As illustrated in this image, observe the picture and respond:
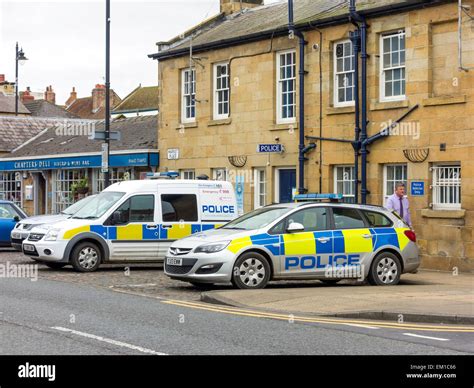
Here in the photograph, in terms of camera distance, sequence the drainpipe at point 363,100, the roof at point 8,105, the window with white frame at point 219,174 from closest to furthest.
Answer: the drainpipe at point 363,100, the window with white frame at point 219,174, the roof at point 8,105

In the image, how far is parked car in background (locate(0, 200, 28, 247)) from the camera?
83.4 feet

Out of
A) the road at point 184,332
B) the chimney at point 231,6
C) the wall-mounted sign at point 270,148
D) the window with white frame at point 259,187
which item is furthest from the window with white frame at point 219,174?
the road at point 184,332

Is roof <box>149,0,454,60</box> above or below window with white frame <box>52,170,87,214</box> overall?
above

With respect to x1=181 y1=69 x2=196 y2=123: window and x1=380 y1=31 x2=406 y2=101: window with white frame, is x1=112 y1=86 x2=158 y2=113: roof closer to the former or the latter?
x1=181 y1=69 x2=196 y2=123: window

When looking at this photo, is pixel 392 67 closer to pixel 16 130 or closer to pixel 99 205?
pixel 99 205

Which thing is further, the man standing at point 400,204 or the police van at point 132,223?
the man standing at point 400,204

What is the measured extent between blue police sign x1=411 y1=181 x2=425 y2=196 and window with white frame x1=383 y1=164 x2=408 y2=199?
2.06ft

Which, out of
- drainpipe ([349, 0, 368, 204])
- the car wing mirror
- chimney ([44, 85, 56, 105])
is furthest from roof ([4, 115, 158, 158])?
chimney ([44, 85, 56, 105])

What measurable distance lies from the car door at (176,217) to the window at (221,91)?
7.72 m

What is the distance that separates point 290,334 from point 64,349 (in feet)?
9.05

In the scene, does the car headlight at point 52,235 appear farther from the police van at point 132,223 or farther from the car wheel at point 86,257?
the car wheel at point 86,257

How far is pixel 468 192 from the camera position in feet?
68.1

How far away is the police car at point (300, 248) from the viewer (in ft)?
51.3
